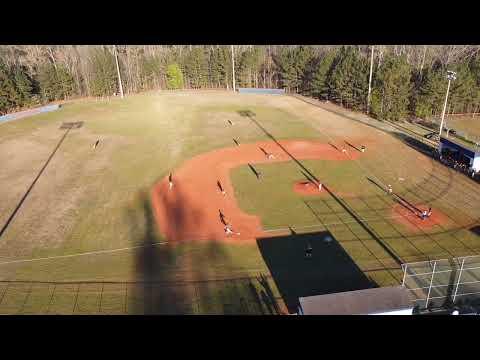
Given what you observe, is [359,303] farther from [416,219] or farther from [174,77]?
[174,77]

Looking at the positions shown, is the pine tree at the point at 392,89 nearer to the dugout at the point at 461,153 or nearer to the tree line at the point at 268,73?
the tree line at the point at 268,73

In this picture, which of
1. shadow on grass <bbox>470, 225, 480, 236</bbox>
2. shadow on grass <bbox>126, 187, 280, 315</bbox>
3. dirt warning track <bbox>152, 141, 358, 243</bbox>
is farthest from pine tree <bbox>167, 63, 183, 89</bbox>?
shadow on grass <bbox>470, 225, 480, 236</bbox>

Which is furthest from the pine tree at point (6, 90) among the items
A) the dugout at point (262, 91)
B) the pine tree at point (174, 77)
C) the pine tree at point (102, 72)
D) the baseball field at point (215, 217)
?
the dugout at point (262, 91)

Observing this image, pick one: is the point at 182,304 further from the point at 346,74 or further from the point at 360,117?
the point at 346,74

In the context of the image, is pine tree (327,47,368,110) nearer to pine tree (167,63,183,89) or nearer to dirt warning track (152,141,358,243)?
dirt warning track (152,141,358,243)

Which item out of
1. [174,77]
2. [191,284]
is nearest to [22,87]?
[174,77]

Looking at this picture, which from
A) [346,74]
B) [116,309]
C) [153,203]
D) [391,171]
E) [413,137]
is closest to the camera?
[116,309]

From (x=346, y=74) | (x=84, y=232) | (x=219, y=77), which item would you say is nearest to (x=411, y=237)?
(x=84, y=232)
